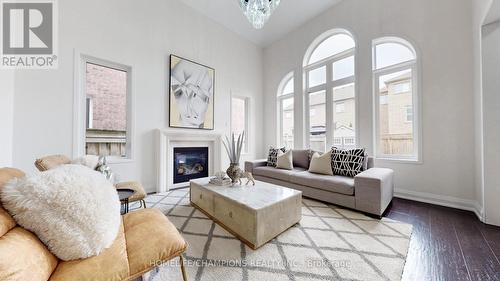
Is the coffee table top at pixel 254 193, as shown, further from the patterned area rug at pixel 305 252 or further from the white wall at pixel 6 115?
the white wall at pixel 6 115

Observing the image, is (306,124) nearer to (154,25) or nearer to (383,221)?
(383,221)

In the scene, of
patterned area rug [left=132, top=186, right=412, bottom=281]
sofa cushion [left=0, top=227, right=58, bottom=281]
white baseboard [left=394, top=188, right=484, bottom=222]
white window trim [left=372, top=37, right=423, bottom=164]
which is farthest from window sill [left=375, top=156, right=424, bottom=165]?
sofa cushion [left=0, top=227, right=58, bottom=281]

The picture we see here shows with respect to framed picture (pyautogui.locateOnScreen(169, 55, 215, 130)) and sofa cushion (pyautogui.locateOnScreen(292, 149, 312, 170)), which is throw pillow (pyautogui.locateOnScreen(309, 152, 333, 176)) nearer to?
sofa cushion (pyautogui.locateOnScreen(292, 149, 312, 170))

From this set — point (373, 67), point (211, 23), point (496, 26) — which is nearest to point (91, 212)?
point (496, 26)

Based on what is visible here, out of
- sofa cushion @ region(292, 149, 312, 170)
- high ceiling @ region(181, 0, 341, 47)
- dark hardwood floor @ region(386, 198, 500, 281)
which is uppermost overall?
high ceiling @ region(181, 0, 341, 47)

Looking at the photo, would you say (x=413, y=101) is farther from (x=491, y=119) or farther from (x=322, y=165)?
(x=322, y=165)

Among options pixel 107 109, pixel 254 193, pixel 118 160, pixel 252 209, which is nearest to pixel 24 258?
pixel 252 209

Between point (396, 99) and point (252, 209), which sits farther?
point (396, 99)

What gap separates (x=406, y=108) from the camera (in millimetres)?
3045

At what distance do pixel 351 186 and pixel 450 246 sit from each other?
37.1 inches

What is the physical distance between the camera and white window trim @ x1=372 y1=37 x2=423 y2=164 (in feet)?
9.32

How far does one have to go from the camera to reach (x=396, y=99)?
314 centimetres

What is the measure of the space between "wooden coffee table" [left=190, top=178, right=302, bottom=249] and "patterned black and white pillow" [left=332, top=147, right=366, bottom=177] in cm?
125

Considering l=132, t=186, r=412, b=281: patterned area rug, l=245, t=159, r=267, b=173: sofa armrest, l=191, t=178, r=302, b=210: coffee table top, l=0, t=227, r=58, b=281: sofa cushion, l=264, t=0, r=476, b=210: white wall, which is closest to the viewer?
l=0, t=227, r=58, b=281: sofa cushion
